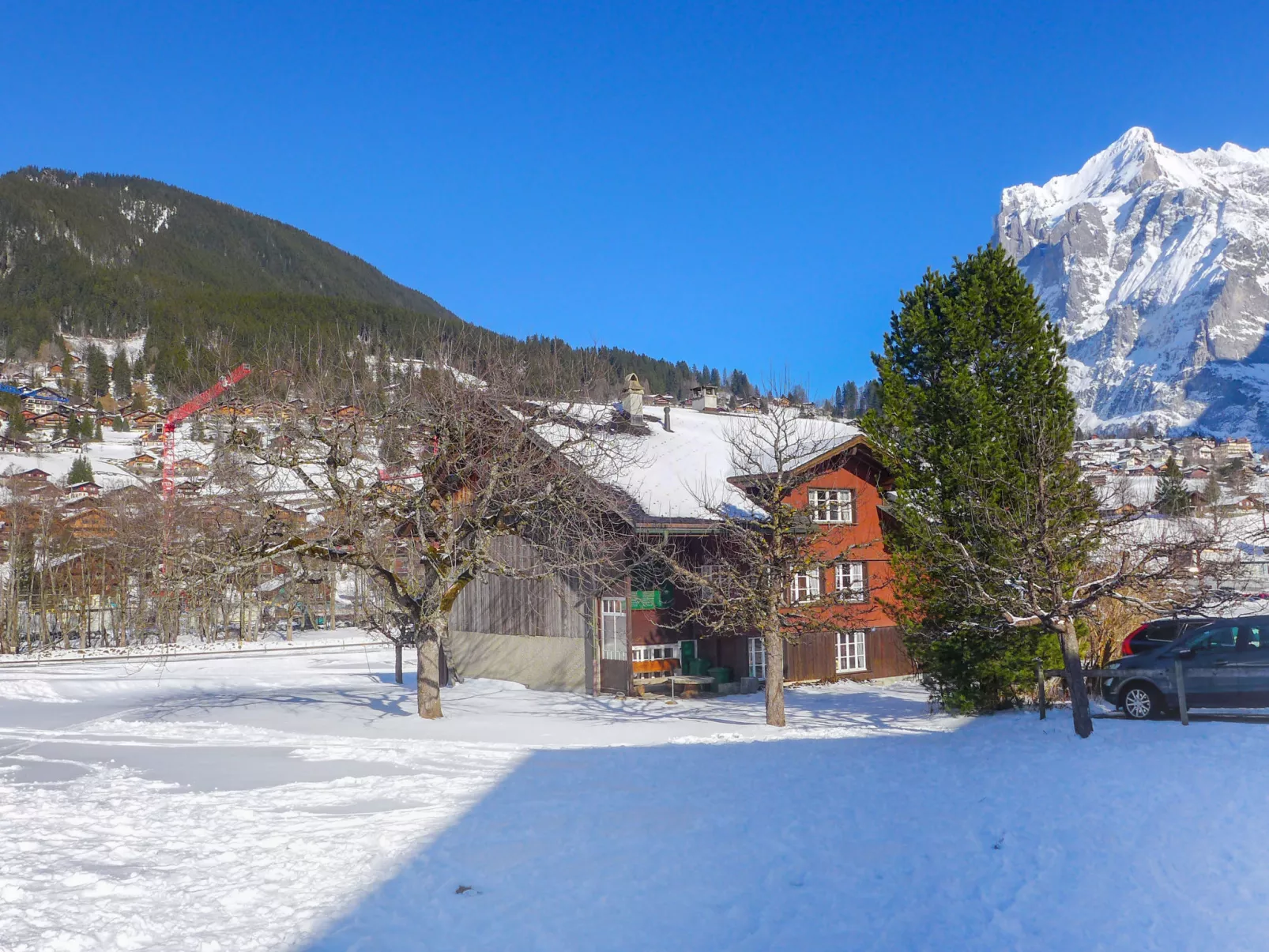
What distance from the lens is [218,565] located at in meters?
18.1

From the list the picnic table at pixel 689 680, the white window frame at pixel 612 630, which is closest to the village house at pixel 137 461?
A: the white window frame at pixel 612 630

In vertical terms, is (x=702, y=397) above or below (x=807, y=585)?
above

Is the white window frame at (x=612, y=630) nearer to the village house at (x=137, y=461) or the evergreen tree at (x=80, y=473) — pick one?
the village house at (x=137, y=461)

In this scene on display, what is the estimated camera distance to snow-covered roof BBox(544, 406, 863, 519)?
2545 centimetres

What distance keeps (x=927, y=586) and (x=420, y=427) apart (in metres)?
11.7

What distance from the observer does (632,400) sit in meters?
34.2

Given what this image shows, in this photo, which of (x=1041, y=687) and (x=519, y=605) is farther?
(x=519, y=605)

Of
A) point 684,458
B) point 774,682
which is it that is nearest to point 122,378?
point 684,458

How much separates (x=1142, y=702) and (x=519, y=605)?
1745cm

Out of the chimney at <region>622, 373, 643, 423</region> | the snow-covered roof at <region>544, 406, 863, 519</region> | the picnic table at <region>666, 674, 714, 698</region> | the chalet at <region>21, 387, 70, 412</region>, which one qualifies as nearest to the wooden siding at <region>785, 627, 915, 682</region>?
the picnic table at <region>666, 674, 714, 698</region>

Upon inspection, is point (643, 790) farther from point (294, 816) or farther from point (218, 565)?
point (218, 565)

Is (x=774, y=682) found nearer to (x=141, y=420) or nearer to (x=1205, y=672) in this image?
(x=1205, y=672)

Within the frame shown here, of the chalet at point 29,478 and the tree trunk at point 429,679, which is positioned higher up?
the chalet at point 29,478

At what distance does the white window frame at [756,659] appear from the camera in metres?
28.1
